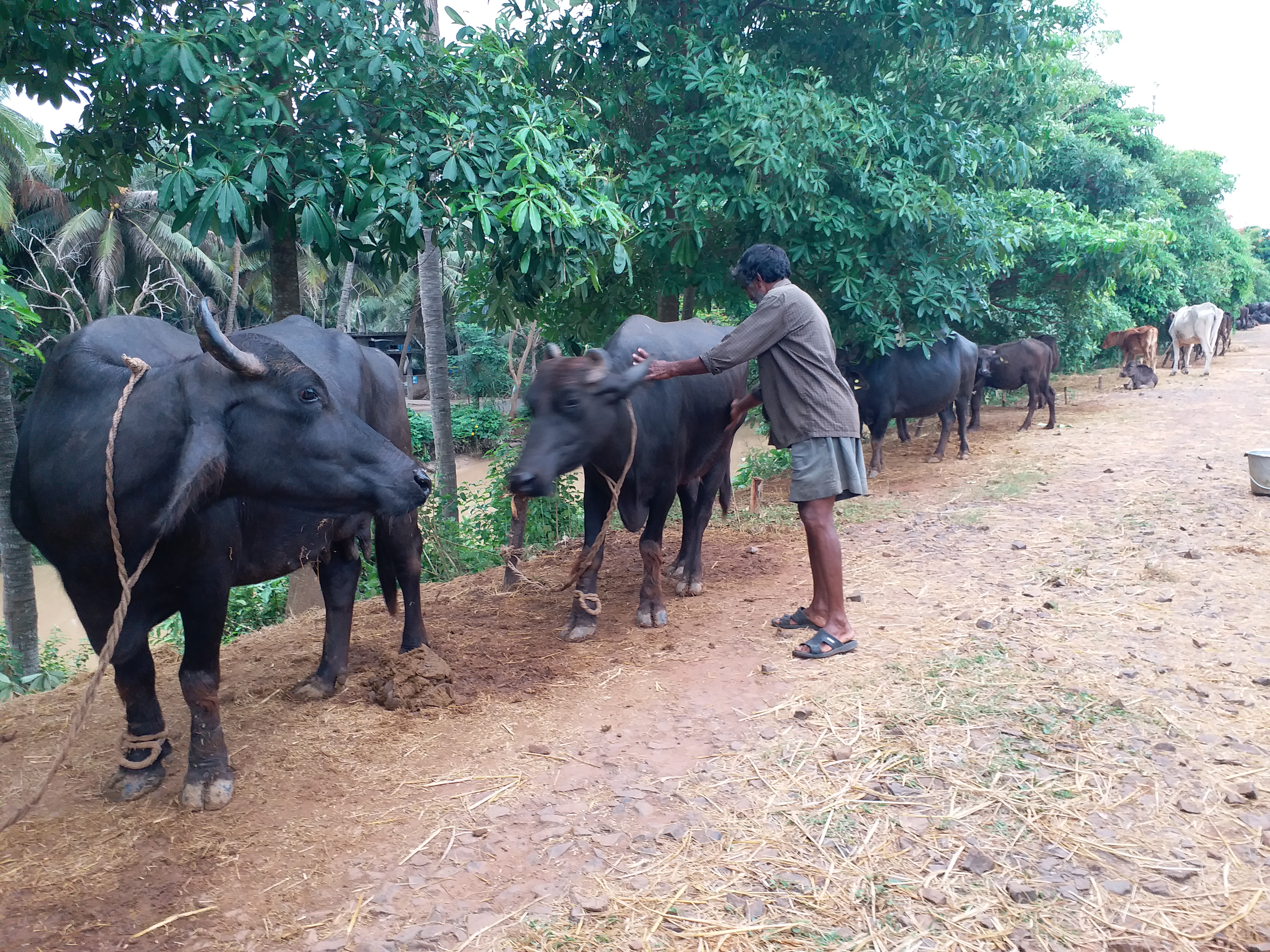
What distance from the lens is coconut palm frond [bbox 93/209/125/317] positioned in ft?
68.1

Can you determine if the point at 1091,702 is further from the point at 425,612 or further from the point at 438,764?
the point at 425,612

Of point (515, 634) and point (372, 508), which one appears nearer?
point (372, 508)

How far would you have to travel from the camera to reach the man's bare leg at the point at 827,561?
4.55 m

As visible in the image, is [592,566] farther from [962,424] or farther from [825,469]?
[962,424]

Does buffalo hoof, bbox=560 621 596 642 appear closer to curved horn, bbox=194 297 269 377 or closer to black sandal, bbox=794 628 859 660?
black sandal, bbox=794 628 859 660

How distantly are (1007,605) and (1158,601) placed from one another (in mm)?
838

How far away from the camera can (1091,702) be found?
3.81 meters

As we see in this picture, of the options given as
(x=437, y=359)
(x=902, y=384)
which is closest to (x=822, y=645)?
(x=902, y=384)

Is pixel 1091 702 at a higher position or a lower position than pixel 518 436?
lower

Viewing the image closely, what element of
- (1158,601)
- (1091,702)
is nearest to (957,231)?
(1158,601)

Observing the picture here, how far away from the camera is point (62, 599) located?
17.9 meters

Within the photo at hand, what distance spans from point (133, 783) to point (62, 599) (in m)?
17.5

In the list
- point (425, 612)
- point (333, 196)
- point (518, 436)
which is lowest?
point (425, 612)

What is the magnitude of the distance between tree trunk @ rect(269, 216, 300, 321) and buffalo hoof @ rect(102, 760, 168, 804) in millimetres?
3243
